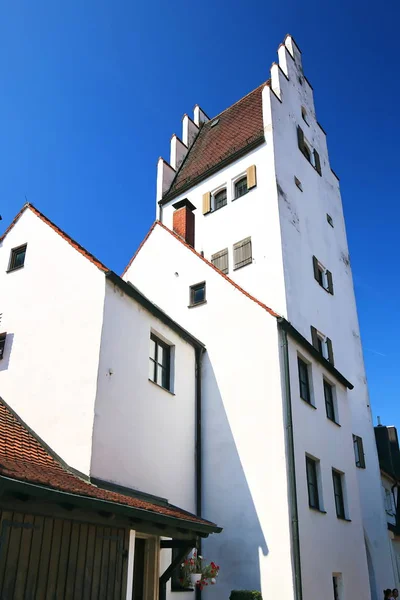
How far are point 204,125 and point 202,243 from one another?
1107 cm

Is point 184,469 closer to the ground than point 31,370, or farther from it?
closer to the ground

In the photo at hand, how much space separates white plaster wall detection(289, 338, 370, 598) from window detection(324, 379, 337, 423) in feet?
0.54

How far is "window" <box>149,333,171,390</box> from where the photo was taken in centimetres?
1334

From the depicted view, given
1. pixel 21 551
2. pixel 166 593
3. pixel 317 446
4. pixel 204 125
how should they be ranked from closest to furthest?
pixel 21 551
pixel 166 593
pixel 317 446
pixel 204 125

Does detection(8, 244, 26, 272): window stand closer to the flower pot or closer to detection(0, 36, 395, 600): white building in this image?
detection(0, 36, 395, 600): white building

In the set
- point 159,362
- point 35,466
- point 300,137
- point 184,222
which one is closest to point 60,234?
point 159,362

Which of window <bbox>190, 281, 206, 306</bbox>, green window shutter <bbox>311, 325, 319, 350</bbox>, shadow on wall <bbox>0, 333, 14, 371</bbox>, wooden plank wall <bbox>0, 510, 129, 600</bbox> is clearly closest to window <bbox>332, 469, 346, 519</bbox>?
green window shutter <bbox>311, 325, 319, 350</bbox>

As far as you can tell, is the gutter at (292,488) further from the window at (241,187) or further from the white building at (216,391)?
the window at (241,187)

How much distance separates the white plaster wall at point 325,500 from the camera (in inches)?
501

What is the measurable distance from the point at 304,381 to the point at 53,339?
24.5 ft

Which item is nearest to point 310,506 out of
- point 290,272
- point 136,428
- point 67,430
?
point 136,428

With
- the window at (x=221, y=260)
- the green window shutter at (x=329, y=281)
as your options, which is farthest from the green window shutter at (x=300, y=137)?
the window at (x=221, y=260)

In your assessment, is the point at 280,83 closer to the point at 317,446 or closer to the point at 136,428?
the point at 317,446

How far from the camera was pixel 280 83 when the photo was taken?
83.7 feet
